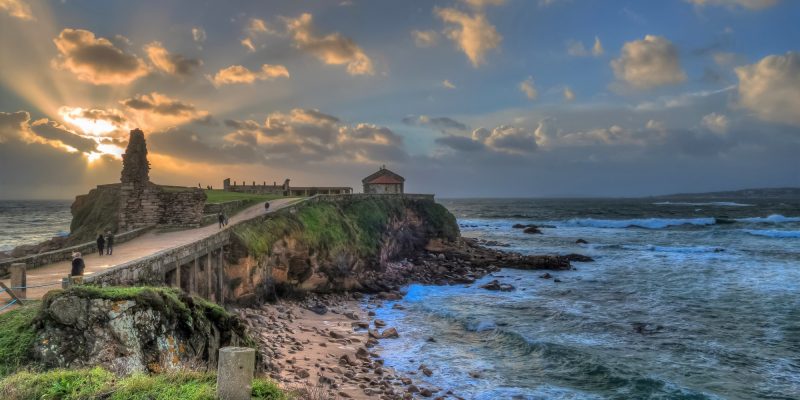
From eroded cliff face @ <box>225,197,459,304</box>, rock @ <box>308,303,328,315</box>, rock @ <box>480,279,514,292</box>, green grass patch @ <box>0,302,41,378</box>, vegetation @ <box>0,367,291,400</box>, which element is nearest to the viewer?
vegetation @ <box>0,367,291,400</box>

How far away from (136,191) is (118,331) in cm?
2010

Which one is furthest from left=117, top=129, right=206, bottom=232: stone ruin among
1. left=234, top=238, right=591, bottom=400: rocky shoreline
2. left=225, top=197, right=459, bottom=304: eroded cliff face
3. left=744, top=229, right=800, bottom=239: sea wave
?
left=744, top=229, right=800, bottom=239: sea wave

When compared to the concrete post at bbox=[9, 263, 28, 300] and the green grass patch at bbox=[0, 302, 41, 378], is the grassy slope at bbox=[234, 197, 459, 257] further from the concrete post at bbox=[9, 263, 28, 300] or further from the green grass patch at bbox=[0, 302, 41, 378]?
the green grass patch at bbox=[0, 302, 41, 378]

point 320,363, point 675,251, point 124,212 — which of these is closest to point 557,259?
point 675,251

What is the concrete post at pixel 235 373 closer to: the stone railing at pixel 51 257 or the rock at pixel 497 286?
the stone railing at pixel 51 257

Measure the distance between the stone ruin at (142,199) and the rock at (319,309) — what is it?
9.75 meters

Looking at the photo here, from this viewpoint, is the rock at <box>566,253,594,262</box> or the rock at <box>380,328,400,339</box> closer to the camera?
the rock at <box>380,328,400,339</box>

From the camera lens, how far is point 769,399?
55.6 feet

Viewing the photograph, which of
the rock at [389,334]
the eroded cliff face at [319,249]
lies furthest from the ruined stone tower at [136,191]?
the rock at [389,334]

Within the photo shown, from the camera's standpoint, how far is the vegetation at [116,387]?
835 centimetres

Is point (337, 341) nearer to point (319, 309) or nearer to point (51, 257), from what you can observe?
point (319, 309)

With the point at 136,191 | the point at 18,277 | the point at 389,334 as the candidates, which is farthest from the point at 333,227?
the point at 18,277

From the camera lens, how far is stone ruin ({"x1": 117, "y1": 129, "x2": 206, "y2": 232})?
2867cm

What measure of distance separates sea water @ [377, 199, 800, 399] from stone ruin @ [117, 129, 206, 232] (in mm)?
14807
